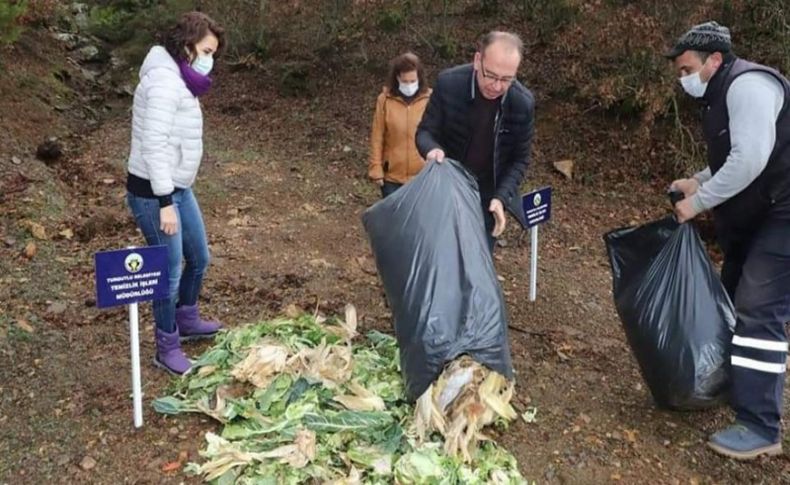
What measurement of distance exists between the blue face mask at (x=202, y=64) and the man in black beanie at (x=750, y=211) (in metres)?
1.83

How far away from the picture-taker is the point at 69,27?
11.3 metres

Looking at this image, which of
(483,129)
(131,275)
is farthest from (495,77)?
(131,275)

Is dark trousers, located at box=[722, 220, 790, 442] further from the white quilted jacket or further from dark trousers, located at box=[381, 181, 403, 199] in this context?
the white quilted jacket

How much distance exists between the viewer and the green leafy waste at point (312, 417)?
2533 mm

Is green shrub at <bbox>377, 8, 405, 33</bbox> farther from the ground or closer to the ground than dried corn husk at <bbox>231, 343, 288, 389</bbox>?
farther from the ground

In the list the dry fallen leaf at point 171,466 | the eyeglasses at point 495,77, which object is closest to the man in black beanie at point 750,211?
the eyeglasses at point 495,77

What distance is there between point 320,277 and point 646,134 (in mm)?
3163

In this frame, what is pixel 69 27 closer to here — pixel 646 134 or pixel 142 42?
pixel 142 42

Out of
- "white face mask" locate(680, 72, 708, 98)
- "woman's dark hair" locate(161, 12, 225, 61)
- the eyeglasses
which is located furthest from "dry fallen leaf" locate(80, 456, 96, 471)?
"white face mask" locate(680, 72, 708, 98)

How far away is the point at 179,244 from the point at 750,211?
2300 mm

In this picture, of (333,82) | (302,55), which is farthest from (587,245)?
(302,55)

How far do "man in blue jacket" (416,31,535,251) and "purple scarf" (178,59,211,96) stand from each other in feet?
3.22

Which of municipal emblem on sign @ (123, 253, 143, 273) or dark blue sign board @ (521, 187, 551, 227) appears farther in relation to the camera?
dark blue sign board @ (521, 187, 551, 227)

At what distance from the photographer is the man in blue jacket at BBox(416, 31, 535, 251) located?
10.5ft
